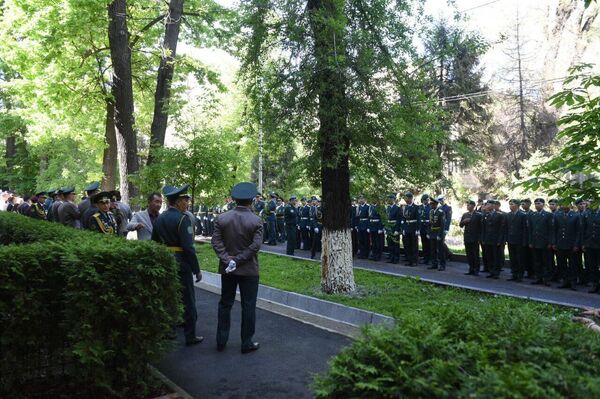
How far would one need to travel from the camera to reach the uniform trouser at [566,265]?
1125cm

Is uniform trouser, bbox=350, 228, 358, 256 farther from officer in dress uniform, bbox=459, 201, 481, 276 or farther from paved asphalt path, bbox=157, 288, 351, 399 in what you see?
paved asphalt path, bbox=157, 288, 351, 399

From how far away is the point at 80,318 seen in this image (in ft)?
14.3

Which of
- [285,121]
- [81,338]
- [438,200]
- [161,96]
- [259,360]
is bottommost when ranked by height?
[259,360]

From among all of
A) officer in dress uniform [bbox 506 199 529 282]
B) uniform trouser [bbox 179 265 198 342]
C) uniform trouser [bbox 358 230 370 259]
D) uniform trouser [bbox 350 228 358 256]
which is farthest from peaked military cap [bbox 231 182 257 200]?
uniform trouser [bbox 350 228 358 256]

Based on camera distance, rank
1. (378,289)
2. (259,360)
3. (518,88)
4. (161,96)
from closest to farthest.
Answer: (259,360) < (378,289) < (161,96) < (518,88)

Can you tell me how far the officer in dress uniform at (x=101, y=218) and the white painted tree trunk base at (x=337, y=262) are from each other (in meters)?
3.91

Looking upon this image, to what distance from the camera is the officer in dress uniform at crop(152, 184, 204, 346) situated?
6617 millimetres

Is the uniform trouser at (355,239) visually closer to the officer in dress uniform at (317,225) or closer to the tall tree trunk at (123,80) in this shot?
the officer in dress uniform at (317,225)

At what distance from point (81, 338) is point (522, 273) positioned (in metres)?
10.8

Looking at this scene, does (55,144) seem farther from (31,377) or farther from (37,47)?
(31,377)

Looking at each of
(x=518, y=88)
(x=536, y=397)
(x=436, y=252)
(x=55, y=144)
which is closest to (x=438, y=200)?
(x=436, y=252)

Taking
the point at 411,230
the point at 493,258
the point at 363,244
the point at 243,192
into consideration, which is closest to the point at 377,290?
the point at 243,192

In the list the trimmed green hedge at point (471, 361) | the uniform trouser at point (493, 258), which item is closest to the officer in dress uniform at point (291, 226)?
the uniform trouser at point (493, 258)

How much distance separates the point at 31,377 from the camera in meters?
4.44
